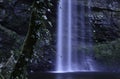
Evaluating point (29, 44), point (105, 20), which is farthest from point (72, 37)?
point (29, 44)

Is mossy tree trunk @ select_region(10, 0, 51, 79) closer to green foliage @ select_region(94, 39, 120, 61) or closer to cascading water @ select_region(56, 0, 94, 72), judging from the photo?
cascading water @ select_region(56, 0, 94, 72)

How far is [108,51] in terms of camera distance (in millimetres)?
26781

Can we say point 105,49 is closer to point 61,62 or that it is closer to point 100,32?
point 100,32

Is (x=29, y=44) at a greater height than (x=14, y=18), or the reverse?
(x=29, y=44)

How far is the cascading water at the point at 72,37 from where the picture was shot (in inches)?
1039

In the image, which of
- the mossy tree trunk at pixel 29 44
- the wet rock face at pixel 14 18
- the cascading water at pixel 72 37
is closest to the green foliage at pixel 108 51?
the cascading water at pixel 72 37

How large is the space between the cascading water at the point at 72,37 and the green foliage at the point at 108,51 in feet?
2.52

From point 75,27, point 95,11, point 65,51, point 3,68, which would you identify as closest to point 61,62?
point 65,51

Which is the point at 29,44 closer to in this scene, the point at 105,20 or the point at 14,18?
the point at 14,18

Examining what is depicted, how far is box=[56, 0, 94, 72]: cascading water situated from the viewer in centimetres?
2639

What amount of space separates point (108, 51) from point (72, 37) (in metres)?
3.29

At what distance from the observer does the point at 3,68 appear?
5.08 meters

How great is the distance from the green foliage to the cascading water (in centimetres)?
77

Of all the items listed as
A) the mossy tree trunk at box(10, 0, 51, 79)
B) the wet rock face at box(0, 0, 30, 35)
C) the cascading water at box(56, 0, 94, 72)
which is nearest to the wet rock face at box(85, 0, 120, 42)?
the cascading water at box(56, 0, 94, 72)
